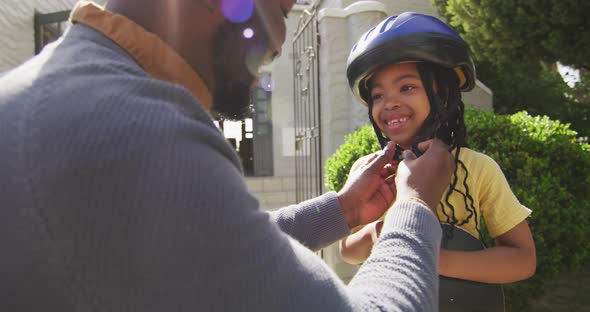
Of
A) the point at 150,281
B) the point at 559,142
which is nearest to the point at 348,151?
the point at 559,142

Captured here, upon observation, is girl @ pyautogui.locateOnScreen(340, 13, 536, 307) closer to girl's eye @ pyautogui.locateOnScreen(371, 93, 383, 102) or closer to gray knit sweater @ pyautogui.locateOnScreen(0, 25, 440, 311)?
girl's eye @ pyautogui.locateOnScreen(371, 93, 383, 102)

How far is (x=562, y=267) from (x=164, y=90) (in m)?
3.59

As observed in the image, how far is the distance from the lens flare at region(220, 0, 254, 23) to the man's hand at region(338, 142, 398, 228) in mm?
898

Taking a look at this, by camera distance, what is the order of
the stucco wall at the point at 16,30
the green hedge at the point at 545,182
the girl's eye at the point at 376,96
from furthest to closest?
1. the stucco wall at the point at 16,30
2. the green hedge at the point at 545,182
3. the girl's eye at the point at 376,96

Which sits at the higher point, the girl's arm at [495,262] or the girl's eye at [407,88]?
the girl's eye at [407,88]

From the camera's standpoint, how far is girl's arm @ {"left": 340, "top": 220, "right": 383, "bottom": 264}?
73.0 inches

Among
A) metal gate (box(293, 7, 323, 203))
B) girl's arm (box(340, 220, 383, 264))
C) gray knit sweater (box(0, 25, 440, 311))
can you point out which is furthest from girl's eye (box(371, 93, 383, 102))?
metal gate (box(293, 7, 323, 203))

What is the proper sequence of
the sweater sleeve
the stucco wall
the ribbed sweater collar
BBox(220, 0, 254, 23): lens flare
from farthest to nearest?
the stucco wall → the sweater sleeve → BBox(220, 0, 254, 23): lens flare → the ribbed sweater collar

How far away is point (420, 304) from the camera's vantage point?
0.88 metres

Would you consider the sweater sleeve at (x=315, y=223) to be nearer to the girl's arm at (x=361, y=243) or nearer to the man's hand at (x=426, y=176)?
the girl's arm at (x=361, y=243)

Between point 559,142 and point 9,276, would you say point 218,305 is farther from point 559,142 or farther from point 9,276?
point 559,142

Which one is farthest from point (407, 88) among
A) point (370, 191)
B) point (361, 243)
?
point (361, 243)

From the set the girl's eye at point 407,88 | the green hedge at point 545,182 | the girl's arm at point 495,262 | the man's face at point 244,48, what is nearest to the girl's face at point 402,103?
the girl's eye at point 407,88

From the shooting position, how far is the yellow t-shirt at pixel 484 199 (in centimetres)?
184
